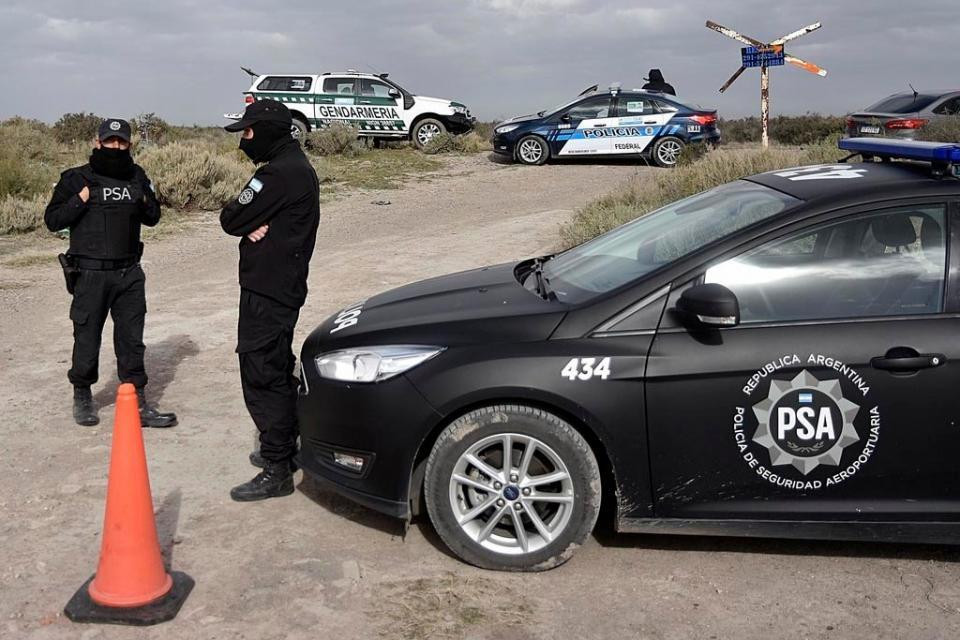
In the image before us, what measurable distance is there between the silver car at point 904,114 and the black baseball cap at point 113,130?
48.1ft

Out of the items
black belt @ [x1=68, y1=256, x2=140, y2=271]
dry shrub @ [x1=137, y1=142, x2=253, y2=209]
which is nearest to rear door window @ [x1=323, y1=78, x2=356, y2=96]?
dry shrub @ [x1=137, y1=142, x2=253, y2=209]

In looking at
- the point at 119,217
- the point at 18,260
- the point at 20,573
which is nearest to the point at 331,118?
the point at 18,260

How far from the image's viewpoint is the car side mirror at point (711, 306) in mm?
4008

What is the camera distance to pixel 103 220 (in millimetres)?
6172

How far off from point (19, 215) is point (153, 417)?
862cm

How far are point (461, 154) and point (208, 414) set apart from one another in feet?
63.7

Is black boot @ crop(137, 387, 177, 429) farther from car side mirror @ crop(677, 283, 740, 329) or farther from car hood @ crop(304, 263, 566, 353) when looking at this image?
car side mirror @ crop(677, 283, 740, 329)

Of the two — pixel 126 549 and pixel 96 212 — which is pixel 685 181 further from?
pixel 126 549

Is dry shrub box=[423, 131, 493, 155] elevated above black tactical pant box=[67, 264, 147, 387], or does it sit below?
above

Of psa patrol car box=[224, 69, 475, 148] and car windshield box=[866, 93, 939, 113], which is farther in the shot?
psa patrol car box=[224, 69, 475, 148]

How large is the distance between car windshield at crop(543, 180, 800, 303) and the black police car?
0.11m

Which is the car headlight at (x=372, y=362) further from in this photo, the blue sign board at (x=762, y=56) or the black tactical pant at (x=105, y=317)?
the blue sign board at (x=762, y=56)

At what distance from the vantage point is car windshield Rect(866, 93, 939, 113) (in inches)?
739

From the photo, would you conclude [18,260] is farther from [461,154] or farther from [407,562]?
[461,154]
